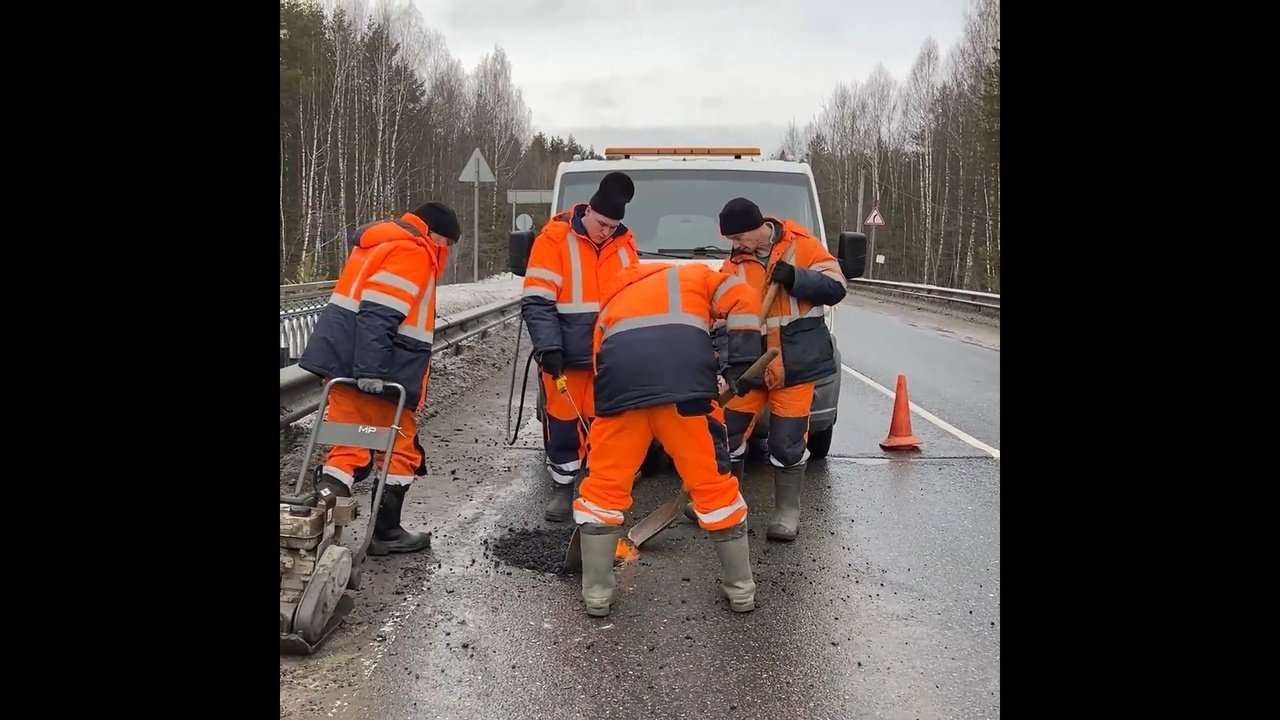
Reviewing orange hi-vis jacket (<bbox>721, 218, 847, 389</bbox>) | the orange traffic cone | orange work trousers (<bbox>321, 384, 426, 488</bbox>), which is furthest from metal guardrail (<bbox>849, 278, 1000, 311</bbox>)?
orange work trousers (<bbox>321, 384, 426, 488</bbox>)

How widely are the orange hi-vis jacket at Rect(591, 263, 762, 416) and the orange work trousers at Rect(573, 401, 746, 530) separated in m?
0.14

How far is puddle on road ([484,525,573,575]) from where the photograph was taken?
15.4 feet

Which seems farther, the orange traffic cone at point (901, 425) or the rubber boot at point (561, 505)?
the orange traffic cone at point (901, 425)

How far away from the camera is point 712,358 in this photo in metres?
4.02

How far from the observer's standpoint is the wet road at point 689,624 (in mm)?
3201

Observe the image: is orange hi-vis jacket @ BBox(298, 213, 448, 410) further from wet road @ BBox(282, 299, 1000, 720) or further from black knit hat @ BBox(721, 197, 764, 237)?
black knit hat @ BBox(721, 197, 764, 237)

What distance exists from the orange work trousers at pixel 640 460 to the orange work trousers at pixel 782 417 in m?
1.12

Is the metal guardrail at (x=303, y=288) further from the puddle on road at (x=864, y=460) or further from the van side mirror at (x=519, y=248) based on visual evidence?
the puddle on road at (x=864, y=460)

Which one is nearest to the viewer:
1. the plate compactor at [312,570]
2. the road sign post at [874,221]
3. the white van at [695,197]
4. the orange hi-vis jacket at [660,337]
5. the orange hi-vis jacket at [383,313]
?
the plate compactor at [312,570]

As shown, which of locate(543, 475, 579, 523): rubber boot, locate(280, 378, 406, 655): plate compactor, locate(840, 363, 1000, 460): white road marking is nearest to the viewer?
locate(280, 378, 406, 655): plate compactor

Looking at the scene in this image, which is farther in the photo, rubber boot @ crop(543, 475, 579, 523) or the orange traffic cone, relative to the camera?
the orange traffic cone

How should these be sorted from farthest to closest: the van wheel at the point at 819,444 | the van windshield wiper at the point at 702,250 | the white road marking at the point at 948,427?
the white road marking at the point at 948,427, the van wheel at the point at 819,444, the van windshield wiper at the point at 702,250

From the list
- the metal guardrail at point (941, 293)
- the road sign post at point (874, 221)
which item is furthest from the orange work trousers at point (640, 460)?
the road sign post at point (874, 221)
